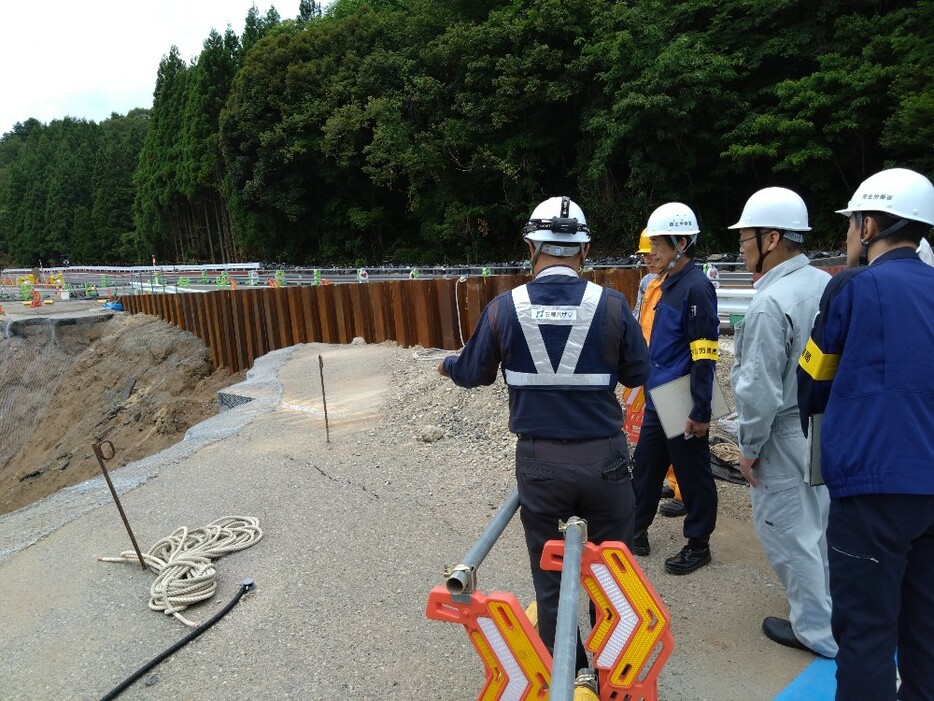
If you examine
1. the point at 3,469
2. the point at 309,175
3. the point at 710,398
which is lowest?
the point at 3,469

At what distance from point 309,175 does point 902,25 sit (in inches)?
1189

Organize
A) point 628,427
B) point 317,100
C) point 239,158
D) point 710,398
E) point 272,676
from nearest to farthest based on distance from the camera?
point 272,676, point 710,398, point 628,427, point 317,100, point 239,158

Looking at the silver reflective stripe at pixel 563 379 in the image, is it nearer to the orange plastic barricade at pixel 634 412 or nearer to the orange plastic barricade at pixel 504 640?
the orange plastic barricade at pixel 504 640

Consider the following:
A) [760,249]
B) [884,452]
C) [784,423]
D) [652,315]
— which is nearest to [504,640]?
[884,452]

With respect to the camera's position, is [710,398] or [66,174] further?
[66,174]

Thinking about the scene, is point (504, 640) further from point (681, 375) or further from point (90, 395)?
point (90, 395)

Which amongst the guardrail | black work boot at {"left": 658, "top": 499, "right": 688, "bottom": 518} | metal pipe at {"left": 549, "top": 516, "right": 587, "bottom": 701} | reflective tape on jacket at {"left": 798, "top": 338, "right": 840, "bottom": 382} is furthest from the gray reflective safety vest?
the guardrail

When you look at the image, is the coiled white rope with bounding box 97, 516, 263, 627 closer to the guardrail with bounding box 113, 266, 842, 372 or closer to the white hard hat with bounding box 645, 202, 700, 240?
the white hard hat with bounding box 645, 202, 700, 240

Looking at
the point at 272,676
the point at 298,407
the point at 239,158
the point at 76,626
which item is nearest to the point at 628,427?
the point at 272,676

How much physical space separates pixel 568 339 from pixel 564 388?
0.65 ft

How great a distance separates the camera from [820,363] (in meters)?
2.23

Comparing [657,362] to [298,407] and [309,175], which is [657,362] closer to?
[298,407]

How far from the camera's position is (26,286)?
33000 mm

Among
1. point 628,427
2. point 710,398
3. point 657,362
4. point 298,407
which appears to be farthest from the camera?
point 298,407
